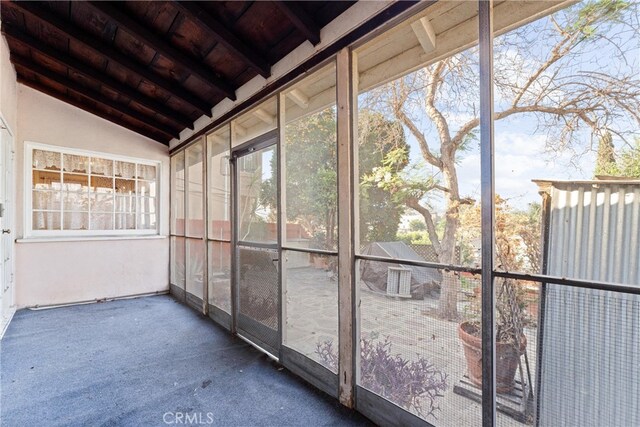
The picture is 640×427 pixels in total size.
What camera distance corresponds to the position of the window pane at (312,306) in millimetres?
2258

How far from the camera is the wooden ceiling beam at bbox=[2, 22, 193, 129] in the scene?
10.1 feet

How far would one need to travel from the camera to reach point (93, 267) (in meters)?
4.64

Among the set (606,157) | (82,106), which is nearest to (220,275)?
(82,106)

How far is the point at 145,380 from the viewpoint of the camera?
243 cm

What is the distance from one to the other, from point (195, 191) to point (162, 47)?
2.18 meters

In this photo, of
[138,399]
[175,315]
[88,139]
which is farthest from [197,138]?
[138,399]

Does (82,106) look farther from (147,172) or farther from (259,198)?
(259,198)

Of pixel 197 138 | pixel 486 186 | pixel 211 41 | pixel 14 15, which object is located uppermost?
pixel 14 15

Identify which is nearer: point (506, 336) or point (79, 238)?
point (506, 336)

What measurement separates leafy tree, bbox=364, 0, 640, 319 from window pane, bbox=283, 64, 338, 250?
1.86 feet

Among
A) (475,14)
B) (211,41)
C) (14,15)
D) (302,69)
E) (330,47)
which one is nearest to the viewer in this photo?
(475,14)

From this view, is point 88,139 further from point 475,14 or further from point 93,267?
point 475,14

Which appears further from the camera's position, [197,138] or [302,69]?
[197,138]

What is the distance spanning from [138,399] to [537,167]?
2837 mm
